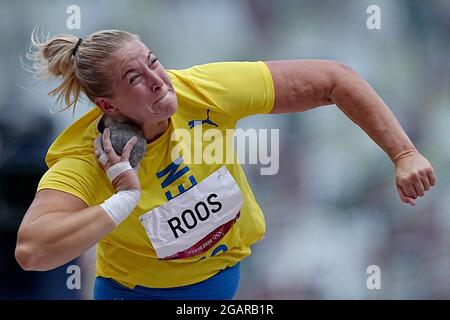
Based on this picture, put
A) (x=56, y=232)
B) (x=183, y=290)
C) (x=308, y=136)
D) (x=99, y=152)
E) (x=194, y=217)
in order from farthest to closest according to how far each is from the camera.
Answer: (x=308, y=136), (x=183, y=290), (x=194, y=217), (x=99, y=152), (x=56, y=232)

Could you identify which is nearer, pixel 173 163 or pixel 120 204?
pixel 120 204

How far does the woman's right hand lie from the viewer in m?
1.52

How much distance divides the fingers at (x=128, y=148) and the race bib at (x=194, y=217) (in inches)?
6.6

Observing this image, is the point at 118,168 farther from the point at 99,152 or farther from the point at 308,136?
the point at 308,136

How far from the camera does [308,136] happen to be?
2605mm

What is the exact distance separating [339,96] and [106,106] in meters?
0.50

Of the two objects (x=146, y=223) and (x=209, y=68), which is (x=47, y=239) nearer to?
(x=146, y=223)

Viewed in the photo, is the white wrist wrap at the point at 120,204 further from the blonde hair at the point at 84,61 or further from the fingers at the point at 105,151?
the blonde hair at the point at 84,61

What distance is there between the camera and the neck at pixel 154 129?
1.62 m

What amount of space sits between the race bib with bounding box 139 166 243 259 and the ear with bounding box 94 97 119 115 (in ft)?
0.73

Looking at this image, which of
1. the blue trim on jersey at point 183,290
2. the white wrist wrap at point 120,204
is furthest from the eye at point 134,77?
the blue trim on jersey at point 183,290

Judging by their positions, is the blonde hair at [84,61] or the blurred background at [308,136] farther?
the blurred background at [308,136]

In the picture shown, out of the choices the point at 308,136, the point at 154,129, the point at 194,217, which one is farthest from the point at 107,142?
the point at 308,136

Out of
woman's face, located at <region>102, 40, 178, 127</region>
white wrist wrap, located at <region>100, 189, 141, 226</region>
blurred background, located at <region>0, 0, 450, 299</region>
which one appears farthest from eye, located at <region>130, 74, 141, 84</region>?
blurred background, located at <region>0, 0, 450, 299</region>
